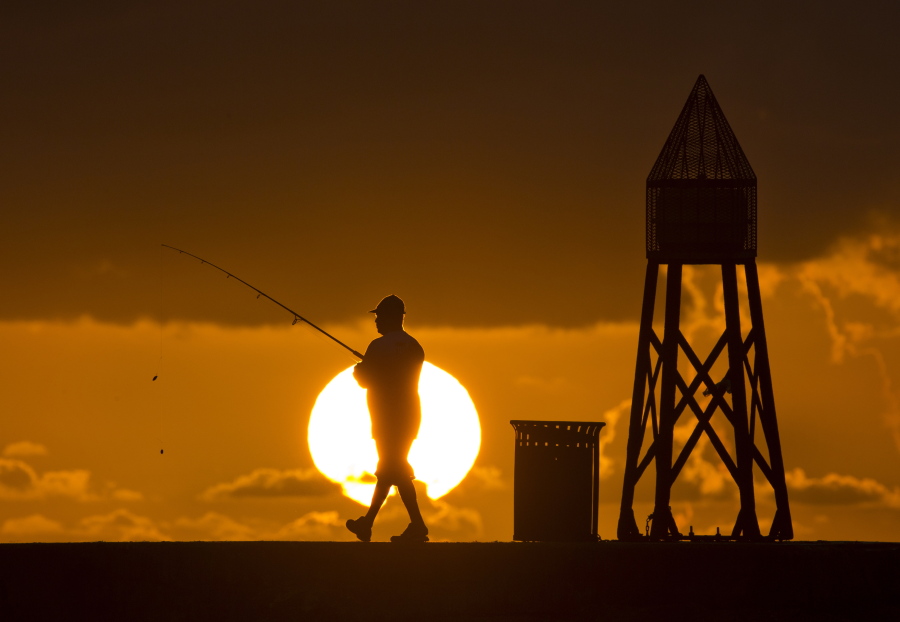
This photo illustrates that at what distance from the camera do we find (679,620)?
569 inches

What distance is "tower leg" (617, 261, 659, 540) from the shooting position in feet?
113

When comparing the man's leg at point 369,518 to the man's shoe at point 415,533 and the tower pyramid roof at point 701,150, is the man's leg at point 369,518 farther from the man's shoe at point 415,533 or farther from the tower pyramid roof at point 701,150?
the tower pyramid roof at point 701,150

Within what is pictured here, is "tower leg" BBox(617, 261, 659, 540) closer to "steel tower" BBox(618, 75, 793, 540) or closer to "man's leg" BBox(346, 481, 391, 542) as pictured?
"steel tower" BBox(618, 75, 793, 540)

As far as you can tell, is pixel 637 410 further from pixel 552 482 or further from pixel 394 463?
pixel 394 463

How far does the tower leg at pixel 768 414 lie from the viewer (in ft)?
111

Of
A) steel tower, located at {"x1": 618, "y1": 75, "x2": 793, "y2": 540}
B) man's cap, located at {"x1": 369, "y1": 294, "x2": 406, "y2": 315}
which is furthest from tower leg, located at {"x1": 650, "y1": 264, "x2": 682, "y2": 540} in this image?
man's cap, located at {"x1": 369, "y1": 294, "x2": 406, "y2": 315}

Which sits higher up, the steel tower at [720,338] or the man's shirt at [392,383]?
the steel tower at [720,338]

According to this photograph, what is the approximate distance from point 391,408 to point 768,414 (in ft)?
65.4

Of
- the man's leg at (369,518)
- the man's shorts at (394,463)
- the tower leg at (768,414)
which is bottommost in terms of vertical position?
the man's leg at (369,518)

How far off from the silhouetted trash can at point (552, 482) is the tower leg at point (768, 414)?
1303 centimetres

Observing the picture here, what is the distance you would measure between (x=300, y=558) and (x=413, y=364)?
2830mm

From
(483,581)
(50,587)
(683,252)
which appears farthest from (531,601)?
(683,252)

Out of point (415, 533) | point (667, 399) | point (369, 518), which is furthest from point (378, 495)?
point (667, 399)

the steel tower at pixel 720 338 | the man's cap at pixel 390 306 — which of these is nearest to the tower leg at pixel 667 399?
the steel tower at pixel 720 338
